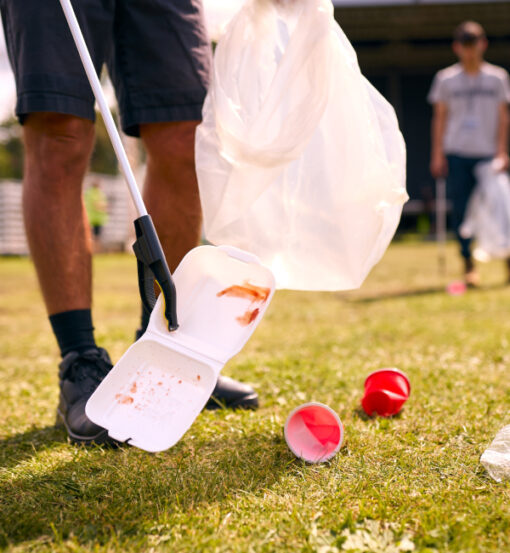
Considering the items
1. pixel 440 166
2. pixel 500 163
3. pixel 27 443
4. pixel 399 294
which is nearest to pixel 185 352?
pixel 27 443

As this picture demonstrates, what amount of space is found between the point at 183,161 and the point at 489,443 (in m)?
1.05

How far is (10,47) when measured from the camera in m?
1.72

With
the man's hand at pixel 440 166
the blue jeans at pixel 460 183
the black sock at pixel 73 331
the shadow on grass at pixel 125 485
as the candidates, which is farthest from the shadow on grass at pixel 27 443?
the man's hand at pixel 440 166

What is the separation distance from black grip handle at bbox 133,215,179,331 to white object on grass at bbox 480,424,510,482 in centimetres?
66

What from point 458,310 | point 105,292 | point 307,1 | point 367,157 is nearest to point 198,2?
point 307,1

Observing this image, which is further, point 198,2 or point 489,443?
point 198,2

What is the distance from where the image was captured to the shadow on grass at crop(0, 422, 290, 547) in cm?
114

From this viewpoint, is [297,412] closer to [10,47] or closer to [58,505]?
[58,505]

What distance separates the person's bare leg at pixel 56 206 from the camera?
170 centimetres

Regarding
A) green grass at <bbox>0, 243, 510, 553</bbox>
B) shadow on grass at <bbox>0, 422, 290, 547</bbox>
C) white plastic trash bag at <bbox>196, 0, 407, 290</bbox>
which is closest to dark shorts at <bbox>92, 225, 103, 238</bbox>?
green grass at <bbox>0, 243, 510, 553</bbox>

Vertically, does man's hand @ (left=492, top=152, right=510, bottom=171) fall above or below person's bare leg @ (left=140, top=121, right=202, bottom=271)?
below

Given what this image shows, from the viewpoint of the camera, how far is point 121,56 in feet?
5.93

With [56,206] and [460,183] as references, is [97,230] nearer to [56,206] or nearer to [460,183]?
[460,183]

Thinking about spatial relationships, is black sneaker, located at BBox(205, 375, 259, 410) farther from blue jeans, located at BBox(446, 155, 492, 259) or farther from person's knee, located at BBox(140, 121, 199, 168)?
blue jeans, located at BBox(446, 155, 492, 259)
